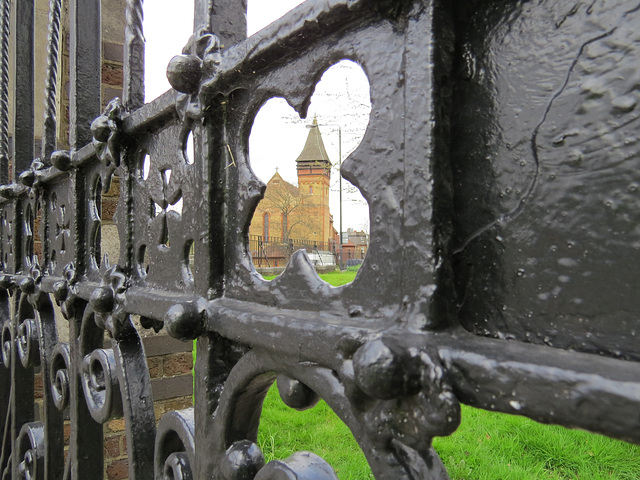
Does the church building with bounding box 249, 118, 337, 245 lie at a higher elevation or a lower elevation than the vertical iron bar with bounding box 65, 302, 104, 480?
higher

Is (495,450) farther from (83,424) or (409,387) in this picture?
(409,387)

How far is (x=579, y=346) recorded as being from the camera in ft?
1.14

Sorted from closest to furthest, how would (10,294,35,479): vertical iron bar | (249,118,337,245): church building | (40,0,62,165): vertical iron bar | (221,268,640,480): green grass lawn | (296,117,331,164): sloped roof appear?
(40,0,62,165): vertical iron bar → (10,294,35,479): vertical iron bar → (221,268,640,480): green grass lawn → (296,117,331,164): sloped roof → (249,118,337,245): church building

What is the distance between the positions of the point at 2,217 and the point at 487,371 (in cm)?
231

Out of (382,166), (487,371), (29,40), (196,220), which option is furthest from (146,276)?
(29,40)

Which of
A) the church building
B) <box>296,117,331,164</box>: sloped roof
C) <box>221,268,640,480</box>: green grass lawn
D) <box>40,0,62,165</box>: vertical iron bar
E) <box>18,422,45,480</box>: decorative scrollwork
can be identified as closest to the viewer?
<box>40,0,62,165</box>: vertical iron bar

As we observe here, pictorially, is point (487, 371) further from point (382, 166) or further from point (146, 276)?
point (146, 276)

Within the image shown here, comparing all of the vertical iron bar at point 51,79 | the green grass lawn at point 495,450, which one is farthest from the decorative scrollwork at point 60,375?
the green grass lawn at point 495,450

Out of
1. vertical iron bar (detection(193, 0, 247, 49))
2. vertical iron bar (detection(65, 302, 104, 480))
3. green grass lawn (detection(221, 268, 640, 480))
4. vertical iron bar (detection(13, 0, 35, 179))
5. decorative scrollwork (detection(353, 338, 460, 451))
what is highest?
vertical iron bar (detection(13, 0, 35, 179))

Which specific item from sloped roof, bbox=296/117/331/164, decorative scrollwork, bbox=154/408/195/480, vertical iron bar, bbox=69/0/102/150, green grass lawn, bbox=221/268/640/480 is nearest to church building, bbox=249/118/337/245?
sloped roof, bbox=296/117/331/164

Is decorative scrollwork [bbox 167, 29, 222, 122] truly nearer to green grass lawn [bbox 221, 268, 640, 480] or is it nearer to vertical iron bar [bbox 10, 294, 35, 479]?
vertical iron bar [bbox 10, 294, 35, 479]

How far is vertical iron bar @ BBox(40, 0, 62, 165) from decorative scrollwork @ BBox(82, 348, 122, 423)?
28.4 inches

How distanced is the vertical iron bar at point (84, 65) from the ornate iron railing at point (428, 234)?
566mm

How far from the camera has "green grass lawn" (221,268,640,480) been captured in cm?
279
